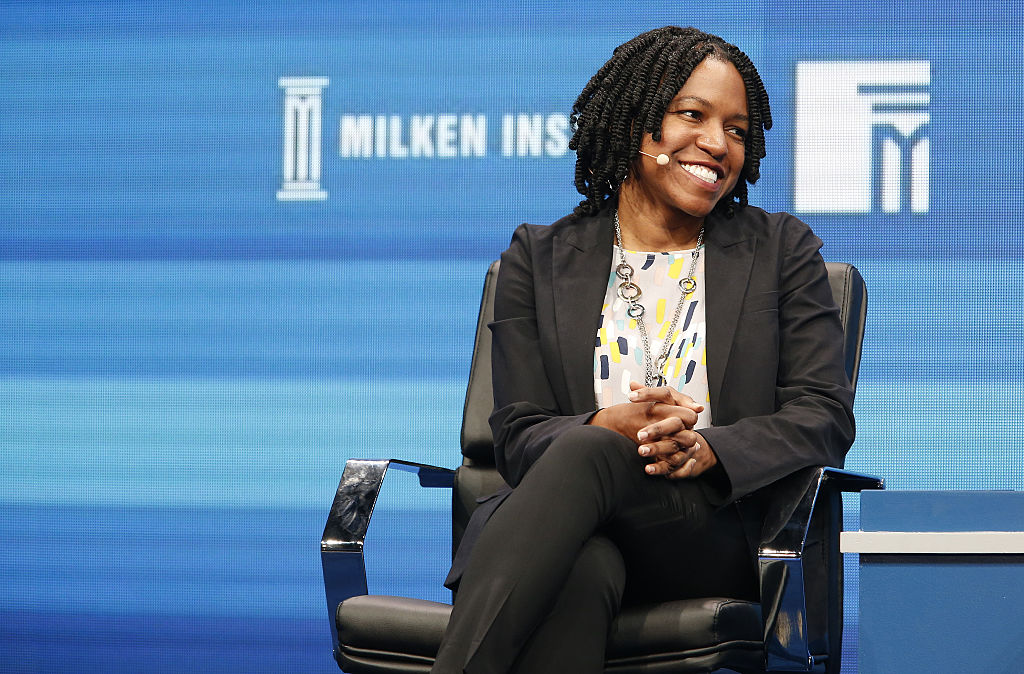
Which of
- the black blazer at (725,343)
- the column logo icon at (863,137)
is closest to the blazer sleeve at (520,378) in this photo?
the black blazer at (725,343)

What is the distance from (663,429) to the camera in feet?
5.16

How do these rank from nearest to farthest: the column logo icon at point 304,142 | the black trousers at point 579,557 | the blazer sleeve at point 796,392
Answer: the black trousers at point 579,557, the blazer sleeve at point 796,392, the column logo icon at point 304,142

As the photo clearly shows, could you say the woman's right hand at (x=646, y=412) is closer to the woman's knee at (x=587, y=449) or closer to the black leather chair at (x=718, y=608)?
the woman's knee at (x=587, y=449)

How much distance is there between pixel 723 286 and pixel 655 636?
23.9 inches

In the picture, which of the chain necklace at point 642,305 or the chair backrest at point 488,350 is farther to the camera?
the chair backrest at point 488,350

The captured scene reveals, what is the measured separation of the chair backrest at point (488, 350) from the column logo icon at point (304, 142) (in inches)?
34.6

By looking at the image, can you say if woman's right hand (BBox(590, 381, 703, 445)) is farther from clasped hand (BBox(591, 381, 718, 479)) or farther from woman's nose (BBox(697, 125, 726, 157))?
woman's nose (BBox(697, 125, 726, 157))

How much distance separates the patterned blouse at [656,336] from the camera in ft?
6.21

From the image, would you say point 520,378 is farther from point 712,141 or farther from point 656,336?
point 712,141

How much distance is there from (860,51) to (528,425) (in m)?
1.44

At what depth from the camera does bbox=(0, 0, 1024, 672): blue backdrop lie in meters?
2.73

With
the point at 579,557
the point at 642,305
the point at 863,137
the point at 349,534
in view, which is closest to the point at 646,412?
the point at 579,557

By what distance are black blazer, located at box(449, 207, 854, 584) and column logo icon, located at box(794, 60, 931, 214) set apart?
31.5 inches

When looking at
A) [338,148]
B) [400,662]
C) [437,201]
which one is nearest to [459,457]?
[437,201]
